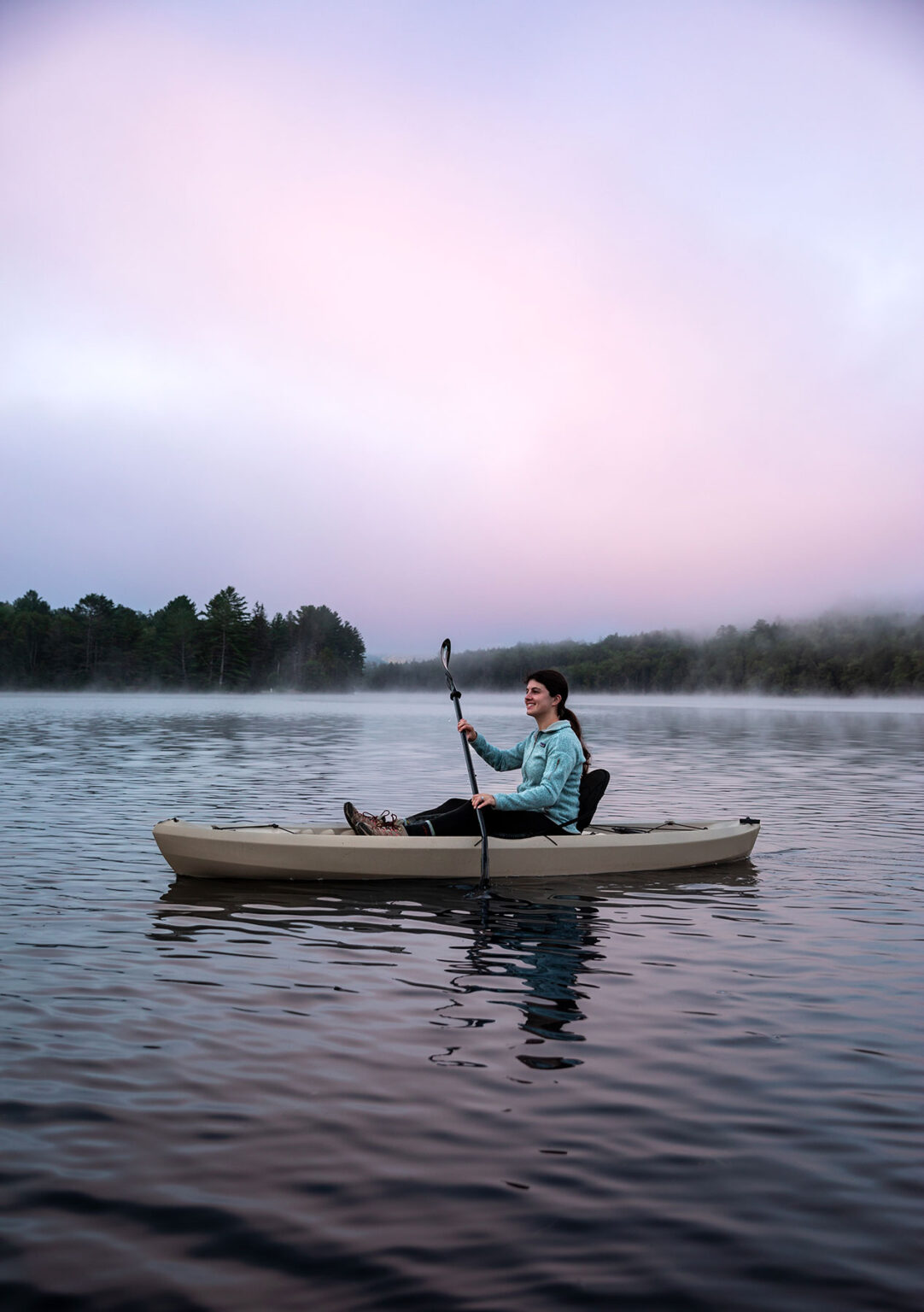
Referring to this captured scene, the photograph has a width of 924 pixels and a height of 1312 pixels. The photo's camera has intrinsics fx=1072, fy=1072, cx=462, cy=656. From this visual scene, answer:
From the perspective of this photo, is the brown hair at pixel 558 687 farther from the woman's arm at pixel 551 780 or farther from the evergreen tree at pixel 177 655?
the evergreen tree at pixel 177 655

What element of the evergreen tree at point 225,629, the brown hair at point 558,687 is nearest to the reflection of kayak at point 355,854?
the brown hair at point 558,687

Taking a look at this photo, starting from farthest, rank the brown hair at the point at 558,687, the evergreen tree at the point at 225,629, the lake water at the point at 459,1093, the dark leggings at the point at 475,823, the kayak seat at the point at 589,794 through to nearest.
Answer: the evergreen tree at the point at 225,629, the kayak seat at the point at 589,794, the dark leggings at the point at 475,823, the brown hair at the point at 558,687, the lake water at the point at 459,1093

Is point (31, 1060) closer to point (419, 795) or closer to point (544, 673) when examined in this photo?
point (544, 673)

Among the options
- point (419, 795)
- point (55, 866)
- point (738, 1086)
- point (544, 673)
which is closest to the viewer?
point (738, 1086)

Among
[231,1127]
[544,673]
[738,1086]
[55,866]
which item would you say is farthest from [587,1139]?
[55,866]

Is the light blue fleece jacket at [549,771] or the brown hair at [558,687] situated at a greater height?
the brown hair at [558,687]

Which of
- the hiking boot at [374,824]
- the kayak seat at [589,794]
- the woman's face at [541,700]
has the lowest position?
the hiking boot at [374,824]

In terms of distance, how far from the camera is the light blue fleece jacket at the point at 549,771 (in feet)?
31.4

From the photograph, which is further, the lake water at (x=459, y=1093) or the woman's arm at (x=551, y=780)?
the woman's arm at (x=551, y=780)

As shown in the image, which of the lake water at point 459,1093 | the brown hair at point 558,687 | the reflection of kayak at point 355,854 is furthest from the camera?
the reflection of kayak at point 355,854

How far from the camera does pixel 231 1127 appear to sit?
423cm

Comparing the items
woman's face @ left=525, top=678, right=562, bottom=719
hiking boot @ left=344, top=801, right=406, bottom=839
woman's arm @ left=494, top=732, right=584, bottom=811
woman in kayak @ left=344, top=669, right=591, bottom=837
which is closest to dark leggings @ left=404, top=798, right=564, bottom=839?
woman in kayak @ left=344, top=669, right=591, bottom=837

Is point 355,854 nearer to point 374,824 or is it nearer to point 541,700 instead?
point 374,824

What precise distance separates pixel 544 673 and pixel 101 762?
57.0 feet
